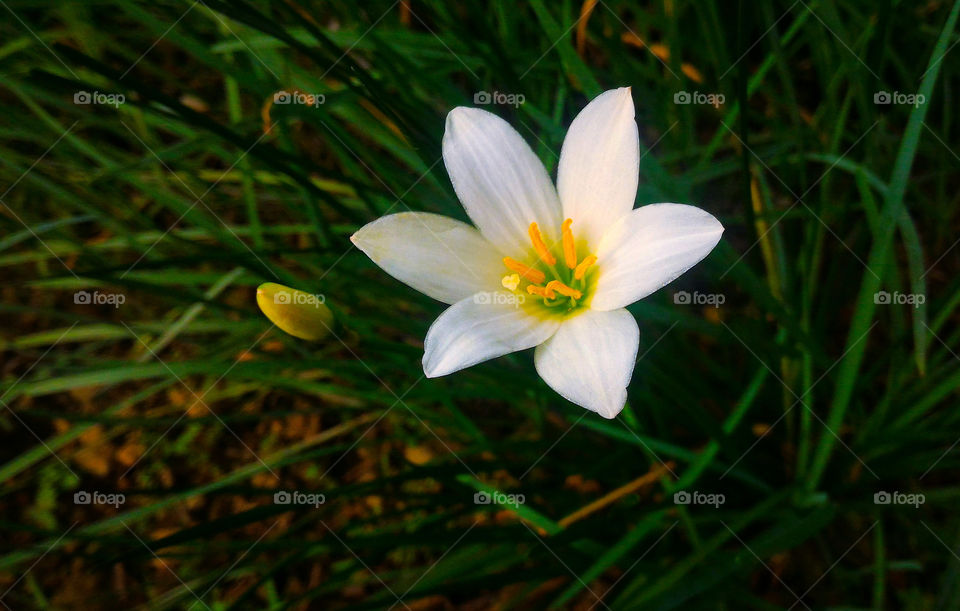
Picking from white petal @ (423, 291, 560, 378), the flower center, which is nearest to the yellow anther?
the flower center

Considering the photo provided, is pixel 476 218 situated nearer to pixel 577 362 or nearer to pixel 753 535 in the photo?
pixel 577 362

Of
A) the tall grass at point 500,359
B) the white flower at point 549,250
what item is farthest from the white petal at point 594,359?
the tall grass at point 500,359

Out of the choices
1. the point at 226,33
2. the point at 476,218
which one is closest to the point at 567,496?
the point at 476,218

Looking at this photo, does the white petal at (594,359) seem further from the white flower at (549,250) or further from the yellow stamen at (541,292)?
the yellow stamen at (541,292)

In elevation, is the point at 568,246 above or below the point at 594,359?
above

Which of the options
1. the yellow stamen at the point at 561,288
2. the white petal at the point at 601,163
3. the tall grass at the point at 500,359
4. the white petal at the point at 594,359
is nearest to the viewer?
the white petal at the point at 594,359

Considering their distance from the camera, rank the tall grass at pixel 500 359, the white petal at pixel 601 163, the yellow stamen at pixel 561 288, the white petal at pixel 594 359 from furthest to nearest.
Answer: the tall grass at pixel 500 359, the yellow stamen at pixel 561 288, the white petal at pixel 601 163, the white petal at pixel 594 359

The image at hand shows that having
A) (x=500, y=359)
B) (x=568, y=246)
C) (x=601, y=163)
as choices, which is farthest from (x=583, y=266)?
(x=500, y=359)

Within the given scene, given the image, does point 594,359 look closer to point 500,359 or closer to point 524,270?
point 524,270
